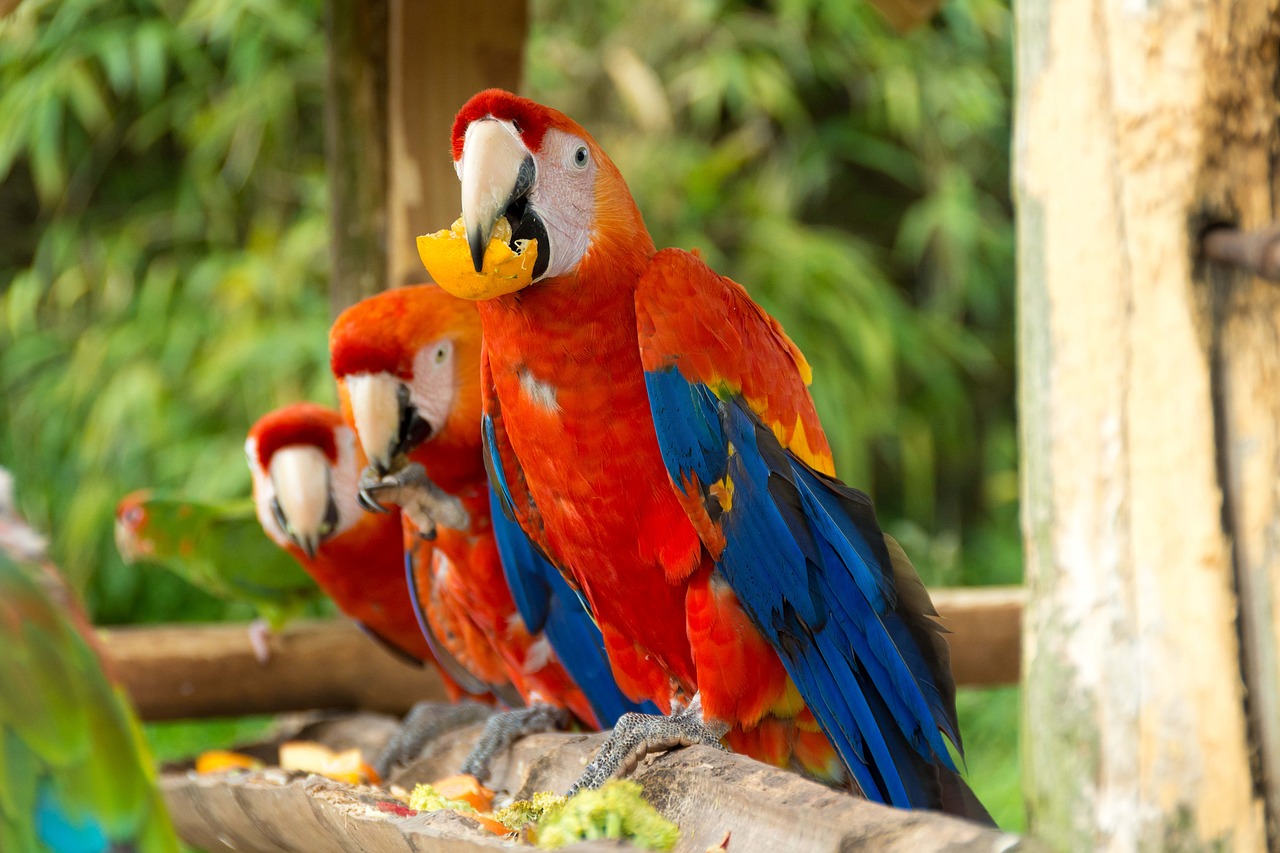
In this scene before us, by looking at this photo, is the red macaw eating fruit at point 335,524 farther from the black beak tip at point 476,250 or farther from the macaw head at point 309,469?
the black beak tip at point 476,250

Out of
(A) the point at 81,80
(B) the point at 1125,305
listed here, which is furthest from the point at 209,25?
(B) the point at 1125,305

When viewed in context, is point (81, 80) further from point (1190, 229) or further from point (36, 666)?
point (1190, 229)

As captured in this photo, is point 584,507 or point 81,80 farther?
point 81,80

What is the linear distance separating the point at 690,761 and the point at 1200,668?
1.20 feet

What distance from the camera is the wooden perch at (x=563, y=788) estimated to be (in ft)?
2.06

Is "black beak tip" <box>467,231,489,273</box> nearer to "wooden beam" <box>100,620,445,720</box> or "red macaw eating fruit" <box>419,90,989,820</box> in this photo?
"red macaw eating fruit" <box>419,90,989,820</box>

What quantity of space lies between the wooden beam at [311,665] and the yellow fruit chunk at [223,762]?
0.44 ft

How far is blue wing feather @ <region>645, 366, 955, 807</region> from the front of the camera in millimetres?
864

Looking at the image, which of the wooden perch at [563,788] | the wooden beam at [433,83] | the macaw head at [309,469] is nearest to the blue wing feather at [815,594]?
the wooden perch at [563,788]

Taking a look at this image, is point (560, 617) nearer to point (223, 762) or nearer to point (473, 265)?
point (473, 265)

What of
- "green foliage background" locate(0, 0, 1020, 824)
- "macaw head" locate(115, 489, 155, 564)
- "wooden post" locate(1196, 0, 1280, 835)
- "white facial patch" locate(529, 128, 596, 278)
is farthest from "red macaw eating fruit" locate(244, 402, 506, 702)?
"green foliage background" locate(0, 0, 1020, 824)

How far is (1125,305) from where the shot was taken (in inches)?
25.5

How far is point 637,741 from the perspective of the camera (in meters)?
0.88

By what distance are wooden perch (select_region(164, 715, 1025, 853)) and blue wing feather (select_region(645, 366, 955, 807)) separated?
0.11 meters
